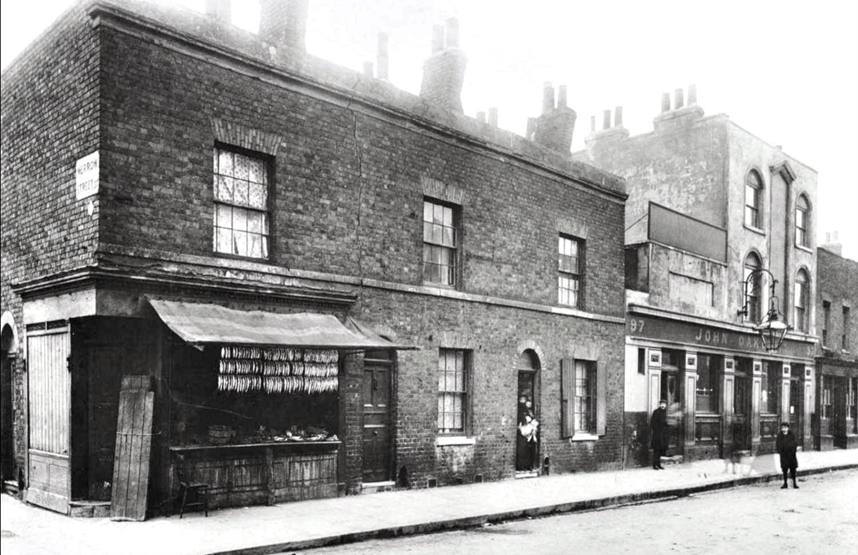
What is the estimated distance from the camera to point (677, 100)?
82.3 feet

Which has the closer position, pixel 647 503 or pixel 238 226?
pixel 238 226

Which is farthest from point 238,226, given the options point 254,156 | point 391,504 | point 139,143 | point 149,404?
point 391,504

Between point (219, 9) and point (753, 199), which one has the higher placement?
point (219, 9)

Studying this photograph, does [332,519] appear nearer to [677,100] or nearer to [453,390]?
[453,390]

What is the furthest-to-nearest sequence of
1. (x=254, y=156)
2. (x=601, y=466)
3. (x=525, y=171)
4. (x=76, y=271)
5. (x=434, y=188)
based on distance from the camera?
(x=601, y=466) → (x=525, y=171) → (x=434, y=188) → (x=254, y=156) → (x=76, y=271)

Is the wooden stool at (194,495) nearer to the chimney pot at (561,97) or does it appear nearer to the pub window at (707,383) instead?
the chimney pot at (561,97)

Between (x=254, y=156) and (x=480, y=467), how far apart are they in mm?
7676

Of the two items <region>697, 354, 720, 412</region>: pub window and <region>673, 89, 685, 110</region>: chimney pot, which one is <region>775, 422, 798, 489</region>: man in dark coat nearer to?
<region>697, 354, 720, 412</region>: pub window

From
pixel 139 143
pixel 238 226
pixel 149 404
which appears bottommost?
pixel 149 404

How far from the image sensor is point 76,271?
Answer: 33.2 feet

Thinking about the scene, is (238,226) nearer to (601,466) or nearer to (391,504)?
(391,504)

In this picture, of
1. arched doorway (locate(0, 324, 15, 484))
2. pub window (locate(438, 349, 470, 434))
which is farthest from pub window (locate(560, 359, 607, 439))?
arched doorway (locate(0, 324, 15, 484))

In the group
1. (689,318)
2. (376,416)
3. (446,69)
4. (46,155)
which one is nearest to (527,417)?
(376,416)

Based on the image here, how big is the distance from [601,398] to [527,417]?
8.85ft
